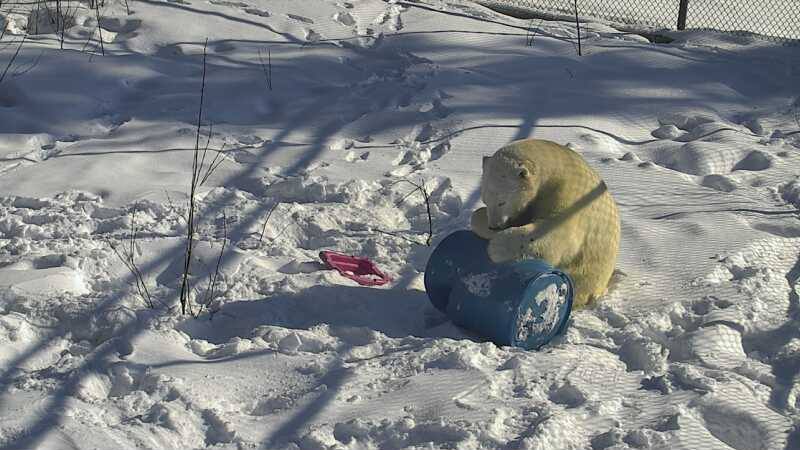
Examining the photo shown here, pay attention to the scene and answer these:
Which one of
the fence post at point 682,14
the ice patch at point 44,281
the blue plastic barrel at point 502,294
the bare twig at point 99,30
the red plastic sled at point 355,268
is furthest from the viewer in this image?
the fence post at point 682,14

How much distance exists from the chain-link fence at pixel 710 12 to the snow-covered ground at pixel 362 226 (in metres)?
2.56

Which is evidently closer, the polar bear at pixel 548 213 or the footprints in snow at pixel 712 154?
the polar bear at pixel 548 213

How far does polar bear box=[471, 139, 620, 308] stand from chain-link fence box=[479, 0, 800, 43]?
618cm

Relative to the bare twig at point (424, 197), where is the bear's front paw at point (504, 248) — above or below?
above

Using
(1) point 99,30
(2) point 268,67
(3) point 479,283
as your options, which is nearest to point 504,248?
(3) point 479,283

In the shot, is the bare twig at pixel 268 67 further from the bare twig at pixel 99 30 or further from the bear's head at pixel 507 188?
the bear's head at pixel 507 188

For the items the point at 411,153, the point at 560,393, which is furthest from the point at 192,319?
the point at 411,153

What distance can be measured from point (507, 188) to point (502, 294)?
420mm

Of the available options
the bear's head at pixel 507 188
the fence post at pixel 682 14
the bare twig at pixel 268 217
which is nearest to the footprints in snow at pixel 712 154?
the bear's head at pixel 507 188

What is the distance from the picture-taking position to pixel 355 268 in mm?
4410

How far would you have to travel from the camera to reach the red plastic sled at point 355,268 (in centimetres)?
434

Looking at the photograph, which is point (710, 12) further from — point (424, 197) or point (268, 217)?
point (268, 217)

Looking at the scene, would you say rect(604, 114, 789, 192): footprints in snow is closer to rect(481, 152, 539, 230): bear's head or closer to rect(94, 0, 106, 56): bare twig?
rect(481, 152, 539, 230): bear's head

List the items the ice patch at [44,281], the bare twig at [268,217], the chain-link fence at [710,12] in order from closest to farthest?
the ice patch at [44,281], the bare twig at [268,217], the chain-link fence at [710,12]
